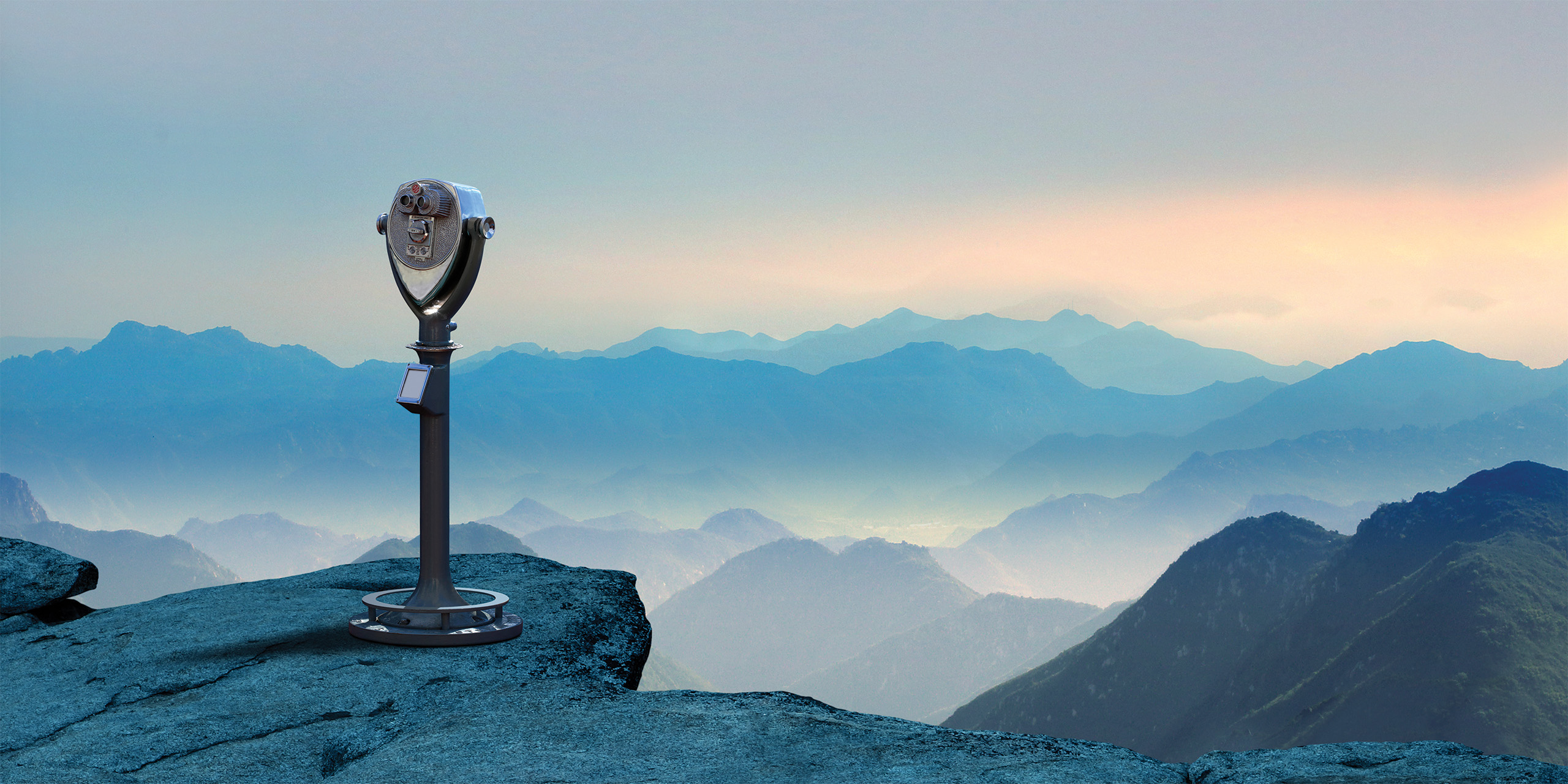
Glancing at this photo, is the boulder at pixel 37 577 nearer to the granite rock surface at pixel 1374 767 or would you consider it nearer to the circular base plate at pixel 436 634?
the circular base plate at pixel 436 634

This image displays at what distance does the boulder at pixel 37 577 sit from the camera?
742cm

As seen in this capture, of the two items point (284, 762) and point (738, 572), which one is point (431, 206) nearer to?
point (284, 762)

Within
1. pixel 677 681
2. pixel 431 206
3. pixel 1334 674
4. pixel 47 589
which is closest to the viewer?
pixel 431 206

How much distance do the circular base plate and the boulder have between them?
2.93 metres

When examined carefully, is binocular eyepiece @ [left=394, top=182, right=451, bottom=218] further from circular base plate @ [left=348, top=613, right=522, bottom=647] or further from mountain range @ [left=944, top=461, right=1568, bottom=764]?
mountain range @ [left=944, top=461, right=1568, bottom=764]

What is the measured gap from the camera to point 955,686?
114375 mm

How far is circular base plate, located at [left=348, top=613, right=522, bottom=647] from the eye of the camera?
19.5ft

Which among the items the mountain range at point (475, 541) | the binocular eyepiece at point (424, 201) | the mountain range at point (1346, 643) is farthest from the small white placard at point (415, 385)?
the mountain range at point (475, 541)

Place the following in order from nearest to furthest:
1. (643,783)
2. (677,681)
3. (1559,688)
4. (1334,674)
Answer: (643,783)
(1559,688)
(1334,674)
(677,681)

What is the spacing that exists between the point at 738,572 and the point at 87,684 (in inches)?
5914

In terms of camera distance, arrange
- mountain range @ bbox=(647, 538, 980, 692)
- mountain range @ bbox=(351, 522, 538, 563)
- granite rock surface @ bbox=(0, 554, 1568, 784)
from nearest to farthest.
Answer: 1. granite rock surface @ bbox=(0, 554, 1568, 784)
2. mountain range @ bbox=(351, 522, 538, 563)
3. mountain range @ bbox=(647, 538, 980, 692)

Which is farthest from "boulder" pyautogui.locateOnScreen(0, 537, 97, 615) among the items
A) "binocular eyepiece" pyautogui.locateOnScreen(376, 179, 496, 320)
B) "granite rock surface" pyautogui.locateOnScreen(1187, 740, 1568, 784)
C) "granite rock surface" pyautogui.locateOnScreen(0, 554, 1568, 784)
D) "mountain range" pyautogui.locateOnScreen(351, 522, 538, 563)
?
"mountain range" pyautogui.locateOnScreen(351, 522, 538, 563)

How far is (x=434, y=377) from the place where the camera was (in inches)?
240

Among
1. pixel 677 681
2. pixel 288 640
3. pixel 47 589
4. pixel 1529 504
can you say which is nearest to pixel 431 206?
pixel 288 640
